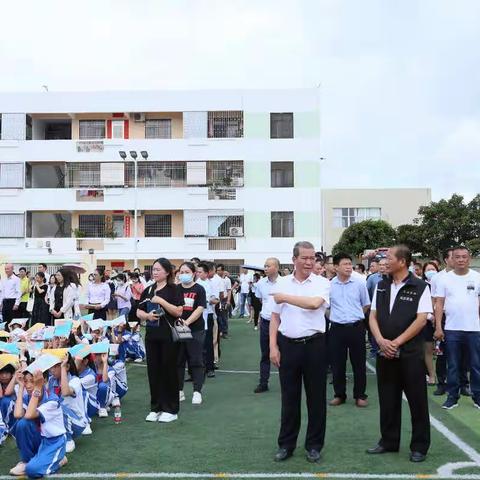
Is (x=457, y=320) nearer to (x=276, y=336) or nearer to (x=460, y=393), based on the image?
(x=460, y=393)

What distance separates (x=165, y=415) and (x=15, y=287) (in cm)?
908

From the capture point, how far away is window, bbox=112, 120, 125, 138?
117 ft

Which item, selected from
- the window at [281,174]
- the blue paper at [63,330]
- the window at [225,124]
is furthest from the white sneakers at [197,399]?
the window at [225,124]

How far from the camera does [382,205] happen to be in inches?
1828

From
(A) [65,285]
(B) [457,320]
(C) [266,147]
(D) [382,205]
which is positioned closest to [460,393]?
(B) [457,320]

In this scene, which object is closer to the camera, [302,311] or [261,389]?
[302,311]

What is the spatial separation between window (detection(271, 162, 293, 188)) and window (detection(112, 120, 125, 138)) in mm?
8907

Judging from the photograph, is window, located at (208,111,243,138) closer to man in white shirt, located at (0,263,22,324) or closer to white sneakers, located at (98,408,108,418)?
man in white shirt, located at (0,263,22,324)

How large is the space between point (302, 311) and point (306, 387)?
0.68 meters

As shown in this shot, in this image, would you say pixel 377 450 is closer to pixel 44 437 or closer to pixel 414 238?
pixel 44 437

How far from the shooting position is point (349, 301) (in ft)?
26.3

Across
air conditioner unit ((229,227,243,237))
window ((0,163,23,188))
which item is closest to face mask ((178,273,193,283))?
air conditioner unit ((229,227,243,237))

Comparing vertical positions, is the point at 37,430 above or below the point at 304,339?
below

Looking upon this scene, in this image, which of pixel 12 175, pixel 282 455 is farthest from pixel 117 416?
pixel 12 175
